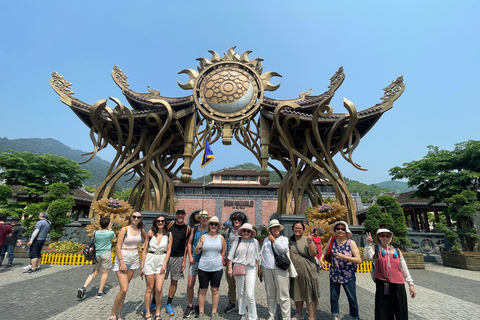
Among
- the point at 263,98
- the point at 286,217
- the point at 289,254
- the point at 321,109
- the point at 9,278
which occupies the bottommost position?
the point at 9,278

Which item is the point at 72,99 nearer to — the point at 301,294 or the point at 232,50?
the point at 232,50

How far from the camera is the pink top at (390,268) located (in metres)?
3.38

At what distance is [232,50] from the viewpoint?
1239 centimetres

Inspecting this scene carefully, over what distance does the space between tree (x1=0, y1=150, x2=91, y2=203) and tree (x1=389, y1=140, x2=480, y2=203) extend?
30.3 m

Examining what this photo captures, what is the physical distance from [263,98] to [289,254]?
9.46m

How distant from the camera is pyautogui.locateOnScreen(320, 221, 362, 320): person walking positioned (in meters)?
3.65

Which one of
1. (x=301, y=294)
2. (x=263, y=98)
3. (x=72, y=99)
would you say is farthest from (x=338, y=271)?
(x=72, y=99)

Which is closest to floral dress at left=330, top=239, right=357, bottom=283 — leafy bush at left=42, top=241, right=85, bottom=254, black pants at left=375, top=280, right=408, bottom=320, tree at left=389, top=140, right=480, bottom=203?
black pants at left=375, top=280, right=408, bottom=320

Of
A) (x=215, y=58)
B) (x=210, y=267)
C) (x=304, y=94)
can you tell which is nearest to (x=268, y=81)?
(x=304, y=94)

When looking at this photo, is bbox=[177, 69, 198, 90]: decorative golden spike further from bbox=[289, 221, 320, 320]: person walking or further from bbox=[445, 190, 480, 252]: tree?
bbox=[445, 190, 480, 252]: tree

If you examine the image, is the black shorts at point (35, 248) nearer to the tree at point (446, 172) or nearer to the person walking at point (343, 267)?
the person walking at point (343, 267)

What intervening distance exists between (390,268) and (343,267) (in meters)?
0.64

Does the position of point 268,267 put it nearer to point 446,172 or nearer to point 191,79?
point 191,79

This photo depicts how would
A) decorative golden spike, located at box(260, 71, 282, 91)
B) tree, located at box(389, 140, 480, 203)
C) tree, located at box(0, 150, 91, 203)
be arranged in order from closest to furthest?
decorative golden spike, located at box(260, 71, 282, 91), tree, located at box(389, 140, 480, 203), tree, located at box(0, 150, 91, 203)
